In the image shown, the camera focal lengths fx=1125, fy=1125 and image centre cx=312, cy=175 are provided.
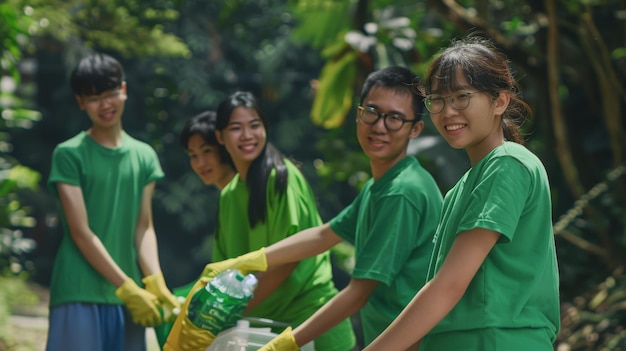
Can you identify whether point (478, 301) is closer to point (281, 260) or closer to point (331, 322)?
point (331, 322)

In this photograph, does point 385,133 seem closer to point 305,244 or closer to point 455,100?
point 305,244

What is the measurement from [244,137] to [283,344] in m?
1.42

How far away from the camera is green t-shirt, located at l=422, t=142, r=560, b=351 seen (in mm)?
2574

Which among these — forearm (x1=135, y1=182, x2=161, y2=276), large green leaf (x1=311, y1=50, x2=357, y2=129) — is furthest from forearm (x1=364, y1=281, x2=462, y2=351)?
large green leaf (x1=311, y1=50, x2=357, y2=129)

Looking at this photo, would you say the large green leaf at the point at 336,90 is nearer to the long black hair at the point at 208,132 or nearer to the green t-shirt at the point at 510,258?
the long black hair at the point at 208,132

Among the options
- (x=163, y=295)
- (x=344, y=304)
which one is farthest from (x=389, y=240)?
(x=163, y=295)

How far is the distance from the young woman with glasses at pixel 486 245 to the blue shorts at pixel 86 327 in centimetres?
240

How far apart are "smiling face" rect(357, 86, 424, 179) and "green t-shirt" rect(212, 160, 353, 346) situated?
2.06ft

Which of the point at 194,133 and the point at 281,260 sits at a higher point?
the point at 194,133

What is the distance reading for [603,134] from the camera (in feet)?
25.1

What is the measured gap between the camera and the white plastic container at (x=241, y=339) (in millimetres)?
3373

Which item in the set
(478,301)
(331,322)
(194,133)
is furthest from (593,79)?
(478,301)

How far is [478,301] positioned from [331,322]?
80 cm

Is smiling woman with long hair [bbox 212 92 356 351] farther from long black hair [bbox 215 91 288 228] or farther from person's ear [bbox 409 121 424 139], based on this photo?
person's ear [bbox 409 121 424 139]
